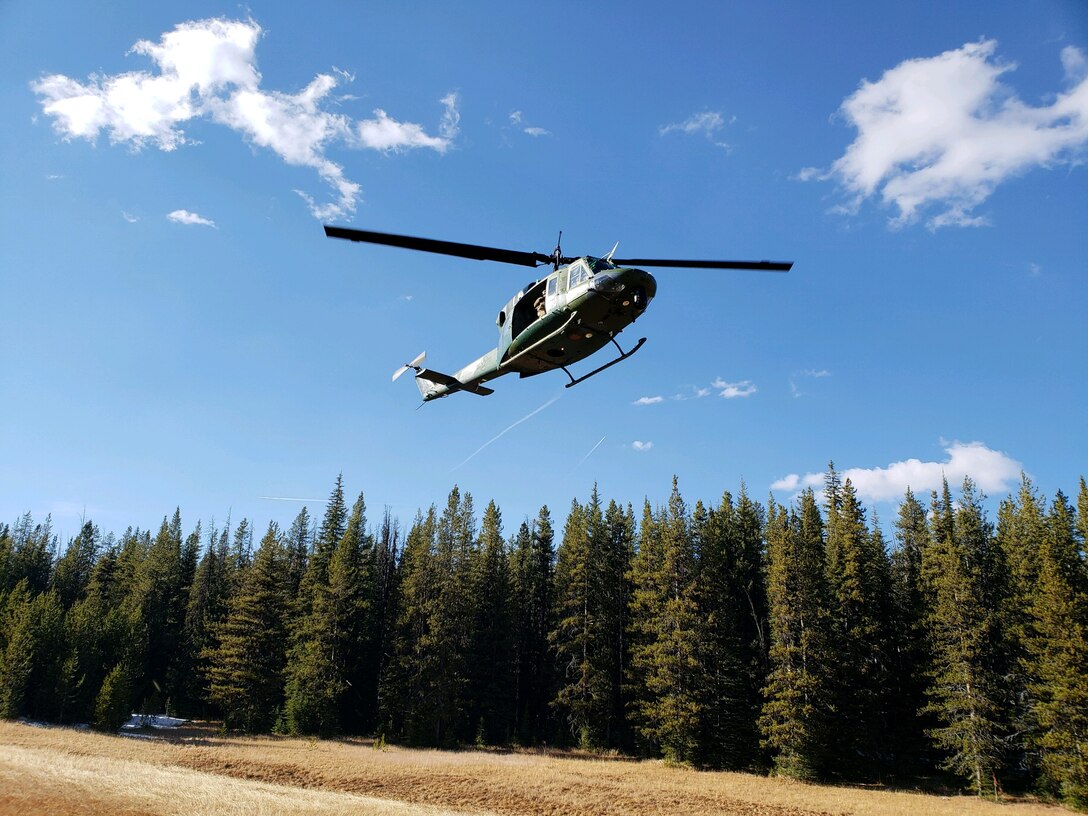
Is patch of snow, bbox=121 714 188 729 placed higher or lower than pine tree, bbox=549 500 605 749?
lower

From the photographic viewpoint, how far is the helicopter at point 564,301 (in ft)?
40.6

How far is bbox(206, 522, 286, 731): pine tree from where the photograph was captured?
4509 cm

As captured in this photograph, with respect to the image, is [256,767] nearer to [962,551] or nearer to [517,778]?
[517,778]

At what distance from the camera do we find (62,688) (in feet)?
141

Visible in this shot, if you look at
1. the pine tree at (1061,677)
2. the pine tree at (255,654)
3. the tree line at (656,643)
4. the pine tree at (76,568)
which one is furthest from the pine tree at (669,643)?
the pine tree at (76,568)

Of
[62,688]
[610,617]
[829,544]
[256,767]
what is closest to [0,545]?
[62,688]

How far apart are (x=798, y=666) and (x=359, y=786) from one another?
23.9 m

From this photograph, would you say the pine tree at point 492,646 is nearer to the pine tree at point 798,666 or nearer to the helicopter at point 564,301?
the pine tree at point 798,666

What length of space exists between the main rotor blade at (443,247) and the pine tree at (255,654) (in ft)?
136

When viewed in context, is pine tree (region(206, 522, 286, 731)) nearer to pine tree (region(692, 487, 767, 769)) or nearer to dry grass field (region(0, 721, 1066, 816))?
dry grass field (region(0, 721, 1066, 816))

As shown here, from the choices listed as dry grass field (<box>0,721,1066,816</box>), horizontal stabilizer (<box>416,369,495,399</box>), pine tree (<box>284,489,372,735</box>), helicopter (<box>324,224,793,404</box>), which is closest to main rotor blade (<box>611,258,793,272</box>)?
helicopter (<box>324,224,793,404</box>)

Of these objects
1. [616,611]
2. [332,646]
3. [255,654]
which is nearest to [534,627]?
[616,611]

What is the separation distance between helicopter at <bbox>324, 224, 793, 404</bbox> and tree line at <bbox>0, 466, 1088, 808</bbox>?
29.2m

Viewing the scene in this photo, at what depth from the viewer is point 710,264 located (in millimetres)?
12961
